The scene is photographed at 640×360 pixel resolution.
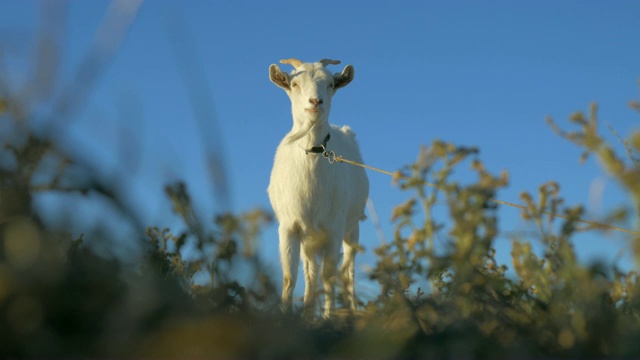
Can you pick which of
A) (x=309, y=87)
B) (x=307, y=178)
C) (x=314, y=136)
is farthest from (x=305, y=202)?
(x=309, y=87)

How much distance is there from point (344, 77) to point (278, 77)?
945 millimetres

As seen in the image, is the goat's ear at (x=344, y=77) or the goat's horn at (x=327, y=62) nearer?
the goat's ear at (x=344, y=77)

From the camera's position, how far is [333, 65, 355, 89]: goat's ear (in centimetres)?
965

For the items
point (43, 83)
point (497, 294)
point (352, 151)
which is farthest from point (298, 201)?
point (43, 83)

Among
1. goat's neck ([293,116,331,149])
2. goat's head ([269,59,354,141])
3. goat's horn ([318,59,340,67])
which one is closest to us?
goat's head ([269,59,354,141])

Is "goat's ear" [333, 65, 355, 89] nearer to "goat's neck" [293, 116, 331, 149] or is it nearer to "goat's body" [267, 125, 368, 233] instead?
"goat's neck" [293, 116, 331, 149]

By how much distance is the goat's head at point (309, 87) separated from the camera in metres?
8.48

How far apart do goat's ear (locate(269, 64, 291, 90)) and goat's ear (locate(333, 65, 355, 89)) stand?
2.36ft

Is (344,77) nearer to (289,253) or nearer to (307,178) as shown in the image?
(307,178)

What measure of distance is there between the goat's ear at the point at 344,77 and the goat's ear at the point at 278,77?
28.4 inches

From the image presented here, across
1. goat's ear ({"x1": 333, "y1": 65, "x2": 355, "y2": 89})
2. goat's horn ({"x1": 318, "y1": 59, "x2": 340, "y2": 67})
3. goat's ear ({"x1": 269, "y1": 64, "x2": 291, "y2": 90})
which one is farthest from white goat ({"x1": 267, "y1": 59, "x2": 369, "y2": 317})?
goat's horn ({"x1": 318, "y1": 59, "x2": 340, "y2": 67})

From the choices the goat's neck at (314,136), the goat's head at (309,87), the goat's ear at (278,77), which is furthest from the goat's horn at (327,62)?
the goat's neck at (314,136)

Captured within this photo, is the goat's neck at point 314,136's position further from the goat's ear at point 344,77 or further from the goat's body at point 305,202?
the goat's ear at point 344,77

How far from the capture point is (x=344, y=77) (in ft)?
31.8
